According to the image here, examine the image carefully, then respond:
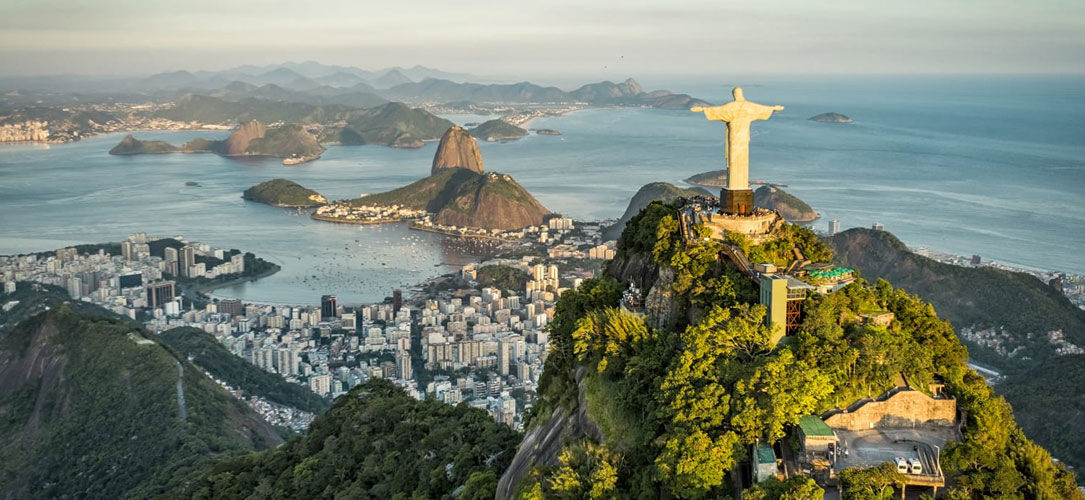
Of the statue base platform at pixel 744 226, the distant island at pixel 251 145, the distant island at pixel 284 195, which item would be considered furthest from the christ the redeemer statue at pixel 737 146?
the distant island at pixel 251 145

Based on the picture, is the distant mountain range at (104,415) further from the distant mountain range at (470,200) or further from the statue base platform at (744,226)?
the distant mountain range at (470,200)

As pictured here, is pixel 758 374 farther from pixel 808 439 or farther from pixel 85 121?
pixel 85 121

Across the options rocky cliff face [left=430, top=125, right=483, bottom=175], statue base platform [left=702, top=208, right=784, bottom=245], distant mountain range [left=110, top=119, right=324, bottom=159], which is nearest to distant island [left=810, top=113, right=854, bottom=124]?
rocky cliff face [left=430, top=125, right=483, bottom=175]

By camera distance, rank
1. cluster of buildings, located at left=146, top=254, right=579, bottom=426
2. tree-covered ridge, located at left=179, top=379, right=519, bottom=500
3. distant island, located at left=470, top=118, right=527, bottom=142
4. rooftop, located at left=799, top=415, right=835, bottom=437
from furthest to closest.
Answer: distant island, located at left=470, top=118, right=527, bottom=142 < cluster of buildings, located at left=146, top=254, right=579, bottom=426 < tree-covered ridge, located at left=179, top=379, right=519, bottom=500 < rooftop, located at left=799, top=415, right=835, bottom=437

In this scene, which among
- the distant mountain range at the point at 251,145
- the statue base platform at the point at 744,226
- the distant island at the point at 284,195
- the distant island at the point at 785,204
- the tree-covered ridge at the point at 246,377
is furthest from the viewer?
the distant mountain range at the point at 251,145

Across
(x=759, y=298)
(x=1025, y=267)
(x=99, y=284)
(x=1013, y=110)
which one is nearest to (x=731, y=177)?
(x=759, y=298)

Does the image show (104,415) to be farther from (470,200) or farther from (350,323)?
(470,200)

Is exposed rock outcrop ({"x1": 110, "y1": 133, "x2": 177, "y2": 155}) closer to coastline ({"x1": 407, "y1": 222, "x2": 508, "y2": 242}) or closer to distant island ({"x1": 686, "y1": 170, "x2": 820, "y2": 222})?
coastline ({"x1": 407, "y1": 222, "x2": 508, "y2": 242})
